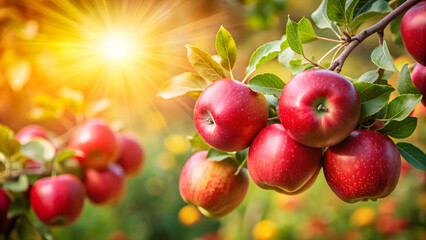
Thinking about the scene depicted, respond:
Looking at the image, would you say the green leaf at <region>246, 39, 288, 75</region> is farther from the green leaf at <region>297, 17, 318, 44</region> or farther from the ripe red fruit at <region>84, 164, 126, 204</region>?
the ripe red fruit at <region>84, 164, 126, 204</region>

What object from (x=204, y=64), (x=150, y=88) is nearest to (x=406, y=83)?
(x=204, y=64)

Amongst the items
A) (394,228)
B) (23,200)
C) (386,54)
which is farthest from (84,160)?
(394,228)

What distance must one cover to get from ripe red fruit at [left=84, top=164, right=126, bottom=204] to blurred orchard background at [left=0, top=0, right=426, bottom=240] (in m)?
0.24

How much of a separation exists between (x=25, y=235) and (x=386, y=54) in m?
0.78

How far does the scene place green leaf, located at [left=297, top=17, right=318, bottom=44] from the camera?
1.41 feet

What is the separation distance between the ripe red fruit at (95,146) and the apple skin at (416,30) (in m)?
0.70

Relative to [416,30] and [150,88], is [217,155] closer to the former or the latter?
[416,30]

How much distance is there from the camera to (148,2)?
148cm

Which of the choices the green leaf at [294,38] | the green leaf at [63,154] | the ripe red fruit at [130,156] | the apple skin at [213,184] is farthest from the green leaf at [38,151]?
the green leaf at [294,38]

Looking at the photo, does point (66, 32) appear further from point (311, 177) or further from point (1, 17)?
point (311, 177)

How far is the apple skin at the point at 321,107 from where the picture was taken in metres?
0.36

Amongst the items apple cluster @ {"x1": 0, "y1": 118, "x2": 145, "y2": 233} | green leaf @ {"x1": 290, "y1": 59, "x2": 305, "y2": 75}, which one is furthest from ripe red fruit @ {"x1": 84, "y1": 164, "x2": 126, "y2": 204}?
green leaf @ {"x1": 290, "y1": 59, "x2": 305, "y2": 75}

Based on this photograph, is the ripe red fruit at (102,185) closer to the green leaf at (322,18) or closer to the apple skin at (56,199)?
the apple skin at (56,199)

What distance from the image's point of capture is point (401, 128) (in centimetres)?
42
